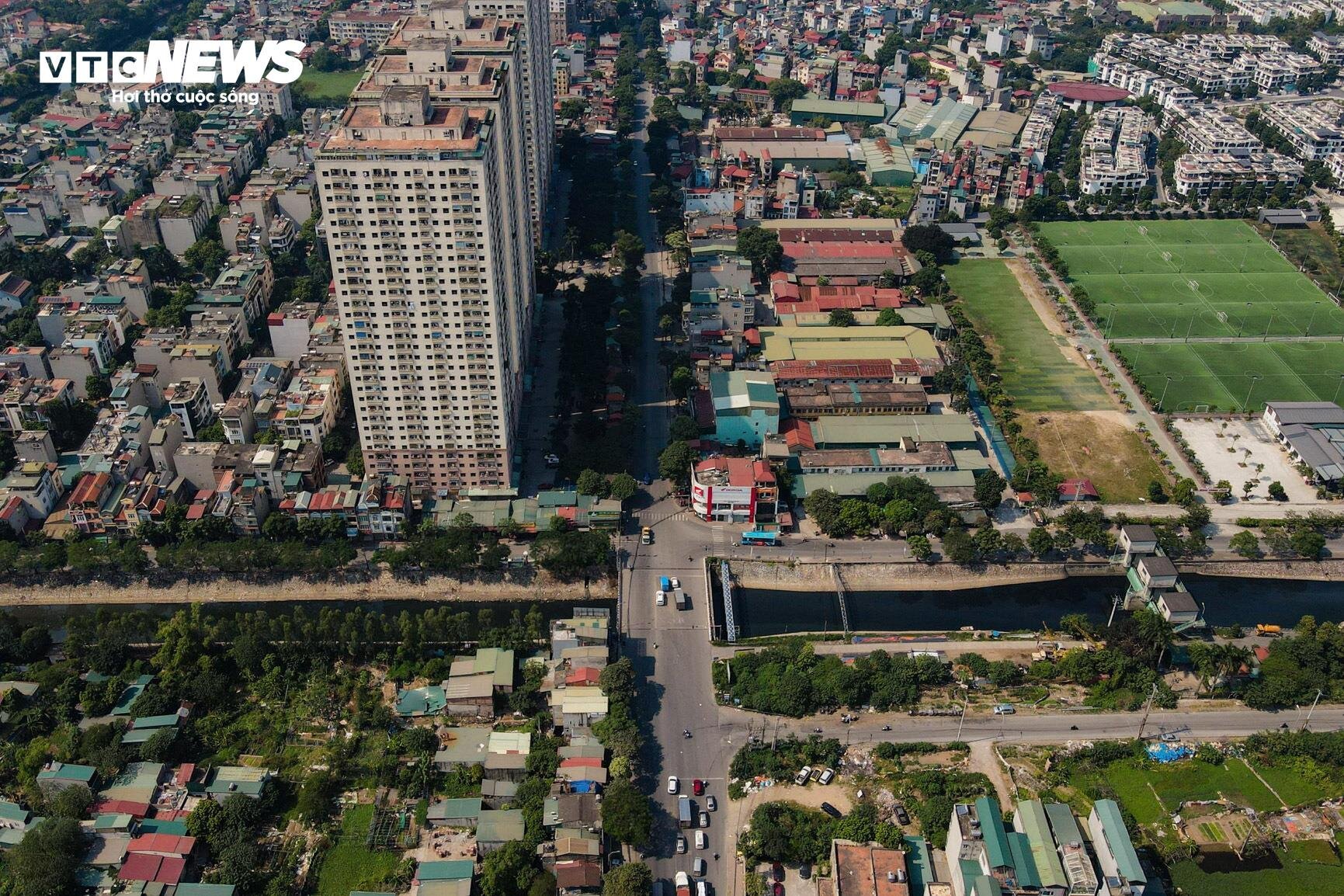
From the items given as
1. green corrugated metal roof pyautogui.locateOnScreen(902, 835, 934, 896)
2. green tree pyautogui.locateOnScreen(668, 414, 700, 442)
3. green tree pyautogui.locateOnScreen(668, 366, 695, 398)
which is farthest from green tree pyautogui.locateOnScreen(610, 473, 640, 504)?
green corrugated metal roof pyautogui.locateOnScreen(902, 835, 934, 896)

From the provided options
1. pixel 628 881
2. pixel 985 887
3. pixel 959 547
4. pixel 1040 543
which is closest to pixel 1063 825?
pixel 985 887

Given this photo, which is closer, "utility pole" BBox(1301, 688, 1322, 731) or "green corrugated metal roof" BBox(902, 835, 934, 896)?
"green corrugated metal roof" BBox(902, 835, 934, 896)

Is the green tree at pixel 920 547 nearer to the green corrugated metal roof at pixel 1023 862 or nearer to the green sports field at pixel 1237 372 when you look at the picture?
the green corrugated metal roof at pixel 1023 862

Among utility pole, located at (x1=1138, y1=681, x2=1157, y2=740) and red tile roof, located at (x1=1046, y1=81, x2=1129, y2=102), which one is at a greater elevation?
red tile roof, located at (x1=1046, y1=81, x2=1129, y2=102)

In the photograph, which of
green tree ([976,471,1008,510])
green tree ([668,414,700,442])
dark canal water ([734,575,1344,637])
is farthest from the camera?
green tree ([668,414,700,442])

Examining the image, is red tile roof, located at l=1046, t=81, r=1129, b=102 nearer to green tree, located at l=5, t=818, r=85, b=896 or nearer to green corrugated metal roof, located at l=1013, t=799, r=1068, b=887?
green corrugated metal roof, located at l=1013, t=799, r=1068, b=887

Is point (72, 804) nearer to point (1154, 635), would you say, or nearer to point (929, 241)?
point (1154, 635)
